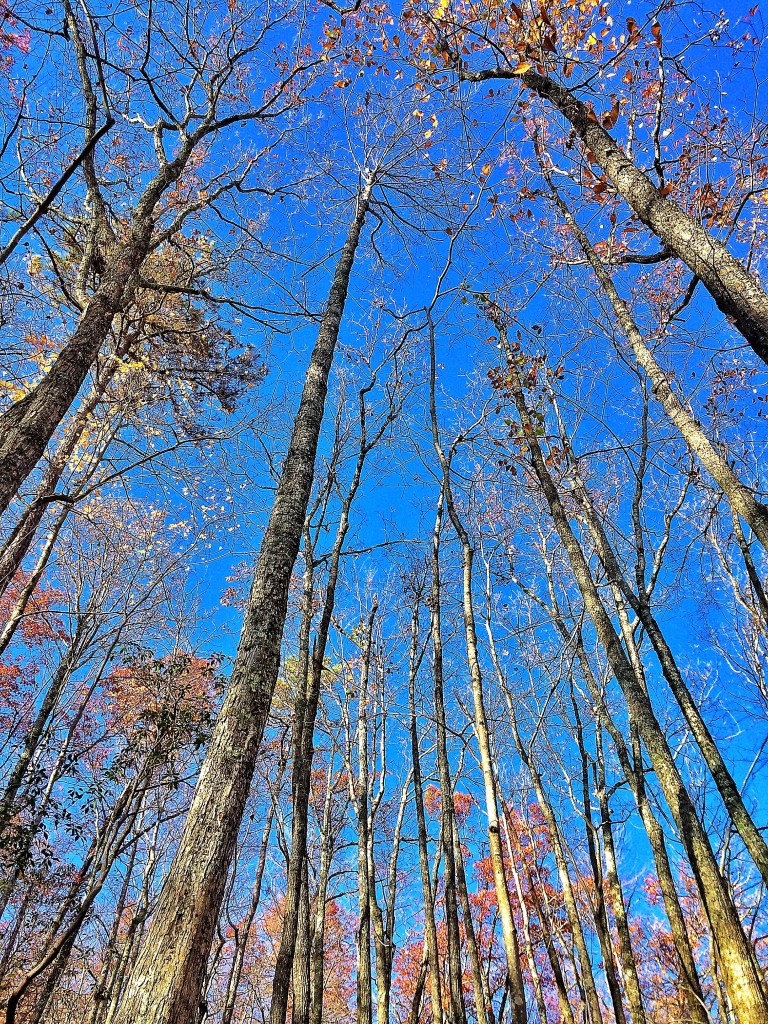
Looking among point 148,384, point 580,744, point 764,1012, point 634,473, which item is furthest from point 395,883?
point 148,384

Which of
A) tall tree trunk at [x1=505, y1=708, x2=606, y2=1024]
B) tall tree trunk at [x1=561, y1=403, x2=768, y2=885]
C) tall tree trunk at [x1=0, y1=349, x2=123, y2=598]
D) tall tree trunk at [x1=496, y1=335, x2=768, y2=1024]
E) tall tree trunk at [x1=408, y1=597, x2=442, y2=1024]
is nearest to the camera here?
tall tree trunk at [x1=496, y1=335, x2=768, y2=1024]

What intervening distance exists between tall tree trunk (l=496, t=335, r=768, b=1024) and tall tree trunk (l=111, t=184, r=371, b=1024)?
339 centimetres

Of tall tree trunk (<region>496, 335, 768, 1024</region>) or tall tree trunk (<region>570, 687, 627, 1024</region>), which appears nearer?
tall tree trunk (<region>496, 335, 768, 1024</region>)

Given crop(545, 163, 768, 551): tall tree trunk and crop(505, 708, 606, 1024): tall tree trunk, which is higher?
crop(545, 163, 768, 551): tall tree trunk

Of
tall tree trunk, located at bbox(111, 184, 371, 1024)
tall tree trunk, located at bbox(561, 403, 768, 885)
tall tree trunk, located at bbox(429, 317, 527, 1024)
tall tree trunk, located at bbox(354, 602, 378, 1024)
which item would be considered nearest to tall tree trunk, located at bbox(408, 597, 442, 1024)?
tall tree trunk, located at bbox(354, 602, 378, 1024)

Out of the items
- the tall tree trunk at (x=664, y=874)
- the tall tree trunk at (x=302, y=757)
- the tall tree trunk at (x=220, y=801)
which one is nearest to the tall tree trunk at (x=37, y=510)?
the tall tree trunk at (x=220, y=801)

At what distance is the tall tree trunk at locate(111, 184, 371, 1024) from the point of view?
6.31 ft

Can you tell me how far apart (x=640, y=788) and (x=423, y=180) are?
752 centimetres

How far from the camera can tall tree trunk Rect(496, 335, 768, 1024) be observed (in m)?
3.39

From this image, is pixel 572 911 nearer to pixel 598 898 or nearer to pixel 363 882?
pixel 598 898

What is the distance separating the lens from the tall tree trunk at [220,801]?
6.31 feet

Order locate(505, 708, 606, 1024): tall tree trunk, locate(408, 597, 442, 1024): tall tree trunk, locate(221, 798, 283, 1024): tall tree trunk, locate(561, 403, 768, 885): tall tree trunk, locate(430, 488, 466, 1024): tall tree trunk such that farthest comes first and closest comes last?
locate(221, 798, 283, 1024): tall tree trunk, locate(505, 708, 606, 1024): tall tree trunk, locate(408, 597, 442, 1024): tall tree trunk, locate(430, 488, 466, 1024): tall tree trunk, locate(561, 403, 768, 885): tall tree trunk

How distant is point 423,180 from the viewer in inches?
254

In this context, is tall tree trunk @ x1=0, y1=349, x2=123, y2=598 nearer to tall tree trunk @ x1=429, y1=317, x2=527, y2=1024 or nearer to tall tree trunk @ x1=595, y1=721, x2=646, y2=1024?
tall tree trunk @ x1=429, y1=317, x2=527, y2=1024
